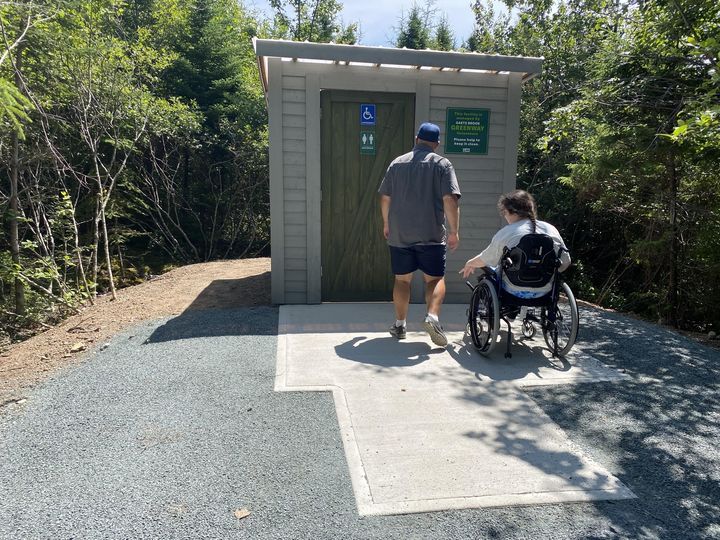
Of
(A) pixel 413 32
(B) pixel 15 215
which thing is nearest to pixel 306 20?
(A) pixel 413 32

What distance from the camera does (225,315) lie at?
5703 millimetres

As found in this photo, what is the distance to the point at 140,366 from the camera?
428cm

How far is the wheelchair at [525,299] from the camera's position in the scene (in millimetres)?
4094

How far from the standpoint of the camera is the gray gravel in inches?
93.0

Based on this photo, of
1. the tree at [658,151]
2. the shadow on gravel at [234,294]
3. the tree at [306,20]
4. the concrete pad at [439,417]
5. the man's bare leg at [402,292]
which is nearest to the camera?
the concrete pad at [439,417]

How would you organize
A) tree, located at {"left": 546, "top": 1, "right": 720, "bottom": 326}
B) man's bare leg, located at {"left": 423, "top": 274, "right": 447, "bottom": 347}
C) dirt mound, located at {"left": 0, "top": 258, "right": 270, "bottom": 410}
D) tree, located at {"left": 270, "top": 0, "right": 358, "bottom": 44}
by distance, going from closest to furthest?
man's bare leg, located at {"left": 423, "top": 274, "right": 447, "bottom": 347}
dirt mound, located at {"left": 0, "top": 258, "right": 270, "bottom": 410}
tree, located at {"left": 546, "top": 1, "right": 720, "bottom": 326}
tree, located at {"left": 270, "top": 0, "right": 358, "bottom": 44}

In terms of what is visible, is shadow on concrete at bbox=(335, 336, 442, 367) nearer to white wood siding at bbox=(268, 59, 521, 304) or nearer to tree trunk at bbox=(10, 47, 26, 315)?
white wood siding at bbox=(268, 59, 521, 304)

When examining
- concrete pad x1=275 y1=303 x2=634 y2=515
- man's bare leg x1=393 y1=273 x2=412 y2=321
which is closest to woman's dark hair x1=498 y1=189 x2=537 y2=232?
man's bare leg x1=393 y1=273 x2=412 y2=321

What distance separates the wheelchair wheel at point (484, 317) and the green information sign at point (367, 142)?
234cm

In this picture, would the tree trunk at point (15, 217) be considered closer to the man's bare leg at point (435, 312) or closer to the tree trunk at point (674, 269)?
the man's bare leg at point (435, 312)

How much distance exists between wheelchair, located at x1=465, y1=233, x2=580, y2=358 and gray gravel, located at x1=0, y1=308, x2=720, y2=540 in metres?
0.56

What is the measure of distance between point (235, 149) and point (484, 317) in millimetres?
9670

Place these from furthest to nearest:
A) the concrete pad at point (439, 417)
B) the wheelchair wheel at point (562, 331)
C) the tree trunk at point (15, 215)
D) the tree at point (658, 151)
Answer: the tree trunk at point (15, 215), the tree at point (658, 151), the wheelchair wheel at point (562, 331), the concrete pad at point (439, 417)

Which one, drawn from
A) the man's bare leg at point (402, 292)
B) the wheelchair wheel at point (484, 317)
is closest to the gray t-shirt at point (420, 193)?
the man's bare leg at point (402, 292)
